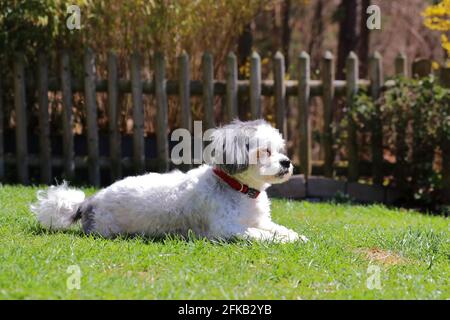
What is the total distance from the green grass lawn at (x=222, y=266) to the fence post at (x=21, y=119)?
12.1 ft

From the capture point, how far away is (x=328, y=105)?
9.90 meters

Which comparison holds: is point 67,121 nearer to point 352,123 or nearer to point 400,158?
point 352,123

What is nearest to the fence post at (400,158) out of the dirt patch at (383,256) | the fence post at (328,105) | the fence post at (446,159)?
the fence post at (446,159)

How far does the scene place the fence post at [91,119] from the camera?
9.88 metres

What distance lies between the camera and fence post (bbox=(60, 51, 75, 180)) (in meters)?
9.94

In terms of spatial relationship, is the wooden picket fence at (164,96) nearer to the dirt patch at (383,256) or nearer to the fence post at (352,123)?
the fence post at (352,123)

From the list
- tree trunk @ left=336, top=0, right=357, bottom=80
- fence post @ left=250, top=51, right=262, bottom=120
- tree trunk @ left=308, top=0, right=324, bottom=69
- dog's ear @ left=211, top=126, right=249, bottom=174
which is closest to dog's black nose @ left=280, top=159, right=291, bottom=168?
dog's ear @ left=211, top=126, right=249, bottom=174

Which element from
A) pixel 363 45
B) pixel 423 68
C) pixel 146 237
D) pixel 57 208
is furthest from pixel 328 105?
pixel 363 45

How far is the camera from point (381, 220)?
777cm

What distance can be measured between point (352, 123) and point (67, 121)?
356cm

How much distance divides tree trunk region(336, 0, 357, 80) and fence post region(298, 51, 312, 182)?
4.38 metres

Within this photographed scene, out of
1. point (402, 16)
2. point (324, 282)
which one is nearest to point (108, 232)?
point (324, 282)
